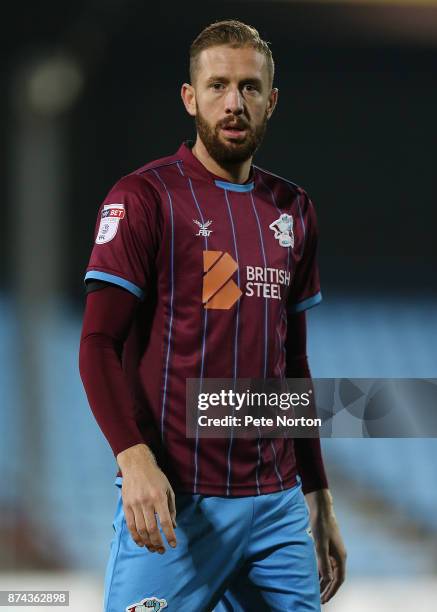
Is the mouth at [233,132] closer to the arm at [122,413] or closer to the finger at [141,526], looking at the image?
the arm at [122,413]

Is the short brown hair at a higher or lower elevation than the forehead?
higher

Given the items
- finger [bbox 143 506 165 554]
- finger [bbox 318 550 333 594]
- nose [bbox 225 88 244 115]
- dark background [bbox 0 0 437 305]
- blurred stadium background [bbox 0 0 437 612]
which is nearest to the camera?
finger [bbox 143 506 165 554]

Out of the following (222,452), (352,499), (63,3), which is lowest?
(352,499)

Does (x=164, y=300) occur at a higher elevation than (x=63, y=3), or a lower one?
lower

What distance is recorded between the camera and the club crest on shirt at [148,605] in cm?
113

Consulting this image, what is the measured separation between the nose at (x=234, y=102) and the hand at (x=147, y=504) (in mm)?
509

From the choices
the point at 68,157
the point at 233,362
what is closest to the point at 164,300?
the point at 233,362

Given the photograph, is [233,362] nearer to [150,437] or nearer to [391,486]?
[150,437]

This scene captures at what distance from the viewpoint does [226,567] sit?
3.88ft

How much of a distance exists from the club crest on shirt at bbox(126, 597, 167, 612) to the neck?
1.92 feet

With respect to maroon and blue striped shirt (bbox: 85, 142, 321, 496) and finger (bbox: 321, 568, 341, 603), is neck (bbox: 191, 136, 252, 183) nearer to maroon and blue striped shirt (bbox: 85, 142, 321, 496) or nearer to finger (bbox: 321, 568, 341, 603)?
maroon and blue striped shirt (bbox: 85, 142, 321, 496)

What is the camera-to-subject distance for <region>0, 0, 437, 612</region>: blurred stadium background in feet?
10.6

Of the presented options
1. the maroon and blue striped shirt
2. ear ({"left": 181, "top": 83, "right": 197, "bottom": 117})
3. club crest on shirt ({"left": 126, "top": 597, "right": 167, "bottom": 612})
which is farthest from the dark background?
club crest on shirt ({"left": 126, "top": 597, "right": 167, "bottom": 612})

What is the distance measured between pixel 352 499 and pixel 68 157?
179cm
